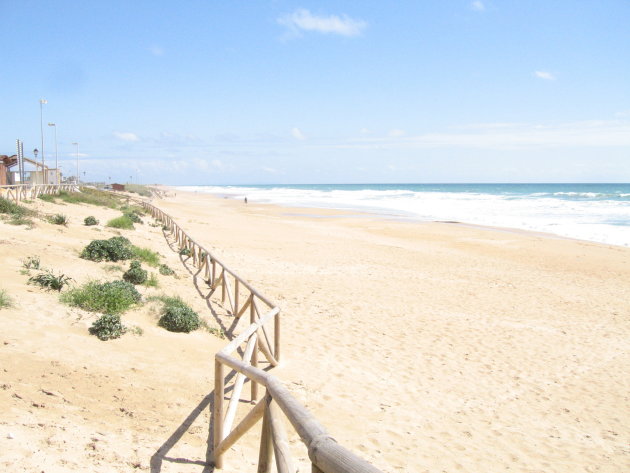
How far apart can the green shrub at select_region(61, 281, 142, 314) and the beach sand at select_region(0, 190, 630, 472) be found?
0.92 feet

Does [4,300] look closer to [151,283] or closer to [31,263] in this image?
[31,263]

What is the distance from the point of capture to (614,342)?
398 inches

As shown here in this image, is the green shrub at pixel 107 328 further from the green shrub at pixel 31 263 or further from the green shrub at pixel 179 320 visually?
the green shrub at pixel 31 263

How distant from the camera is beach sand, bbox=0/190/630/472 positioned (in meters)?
4.98

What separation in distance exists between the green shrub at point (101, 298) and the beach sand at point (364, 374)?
280mm

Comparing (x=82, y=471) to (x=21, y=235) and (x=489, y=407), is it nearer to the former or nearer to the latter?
(x=489, y=407)

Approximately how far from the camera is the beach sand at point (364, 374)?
498 cm

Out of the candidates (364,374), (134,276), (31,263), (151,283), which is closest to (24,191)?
(31,263)

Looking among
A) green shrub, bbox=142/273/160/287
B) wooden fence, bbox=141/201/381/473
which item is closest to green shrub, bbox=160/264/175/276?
green shrub, bbox=142/273/160/287

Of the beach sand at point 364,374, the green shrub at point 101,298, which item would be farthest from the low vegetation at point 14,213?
the green shrub at point 101,298

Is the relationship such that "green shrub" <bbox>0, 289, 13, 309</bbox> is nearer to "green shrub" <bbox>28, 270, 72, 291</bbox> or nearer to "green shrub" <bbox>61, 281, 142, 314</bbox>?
"green shrub" <bbox>61, 281, 142, 314</bbox>

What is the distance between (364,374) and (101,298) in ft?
Answer: 15.5

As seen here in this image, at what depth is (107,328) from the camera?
24.1 ft

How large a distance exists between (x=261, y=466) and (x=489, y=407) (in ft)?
14.6
